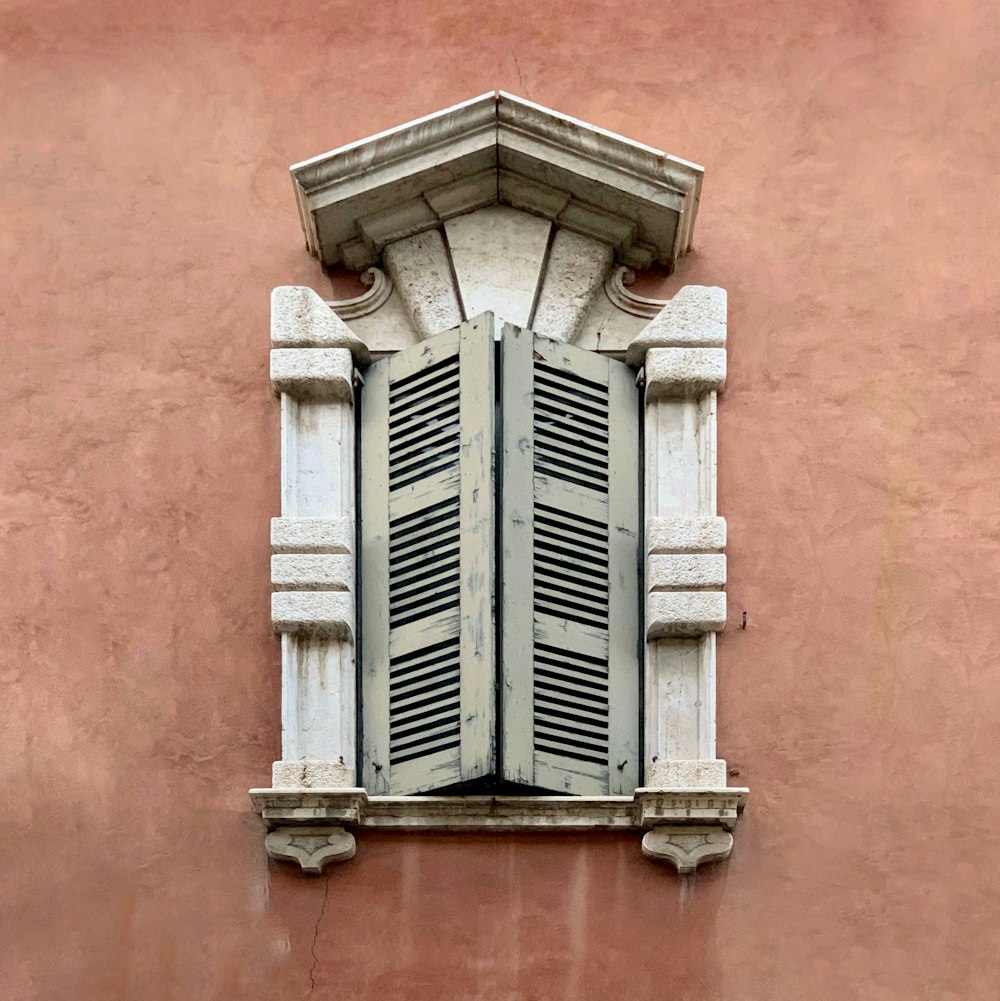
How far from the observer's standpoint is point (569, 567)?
970cm

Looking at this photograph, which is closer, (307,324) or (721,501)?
(721,501)

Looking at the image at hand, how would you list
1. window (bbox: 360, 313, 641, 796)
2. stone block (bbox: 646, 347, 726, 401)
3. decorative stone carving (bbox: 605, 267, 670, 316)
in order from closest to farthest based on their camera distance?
window (bbox: 360, 313, 641, 796), stone block (bbox: 646, 347, 726, 401), decorative stone carving (bbox: 605, 267, 670, 316)

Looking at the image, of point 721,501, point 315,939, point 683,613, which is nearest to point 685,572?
point 683,613

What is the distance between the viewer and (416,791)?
9430 millimetres

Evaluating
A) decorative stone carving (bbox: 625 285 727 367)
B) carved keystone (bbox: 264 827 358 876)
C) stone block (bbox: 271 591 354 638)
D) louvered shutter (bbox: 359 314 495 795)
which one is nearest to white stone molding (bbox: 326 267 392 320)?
louvered shutter (bbox: 359 314 495 795)

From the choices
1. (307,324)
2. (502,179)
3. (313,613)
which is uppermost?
(502,179)

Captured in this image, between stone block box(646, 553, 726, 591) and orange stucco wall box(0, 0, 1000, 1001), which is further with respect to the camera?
stone block box(646, 553, 726, 591)

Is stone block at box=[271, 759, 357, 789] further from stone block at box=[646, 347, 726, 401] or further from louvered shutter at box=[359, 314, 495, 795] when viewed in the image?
stone block at box=[646, 347, 726, 401]

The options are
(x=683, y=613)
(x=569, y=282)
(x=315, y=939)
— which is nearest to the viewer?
(x=315, y=939)

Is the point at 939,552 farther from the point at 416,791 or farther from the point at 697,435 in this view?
the point at 416,791

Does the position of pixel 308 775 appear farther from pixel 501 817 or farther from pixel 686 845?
pixel 686 845

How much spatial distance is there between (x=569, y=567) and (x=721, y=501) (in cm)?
63

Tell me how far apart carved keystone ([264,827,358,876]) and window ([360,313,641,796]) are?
0.83 feet

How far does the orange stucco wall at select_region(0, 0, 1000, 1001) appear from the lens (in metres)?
9.31
